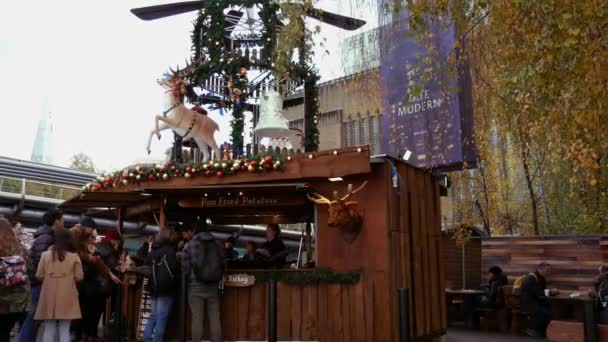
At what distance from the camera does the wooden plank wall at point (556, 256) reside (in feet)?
46.3

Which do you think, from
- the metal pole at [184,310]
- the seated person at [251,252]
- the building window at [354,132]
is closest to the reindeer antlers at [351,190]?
the metal pole at [184,310]

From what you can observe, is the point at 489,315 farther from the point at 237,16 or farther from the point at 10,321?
the point at 10,321

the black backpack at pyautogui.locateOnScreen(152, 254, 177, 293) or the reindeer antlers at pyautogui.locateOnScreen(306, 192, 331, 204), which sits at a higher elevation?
the reindeer antlers at pyautogui.locateOnScreen(306, 192, 331, 204)

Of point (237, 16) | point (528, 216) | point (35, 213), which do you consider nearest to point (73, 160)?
point (35, 213)

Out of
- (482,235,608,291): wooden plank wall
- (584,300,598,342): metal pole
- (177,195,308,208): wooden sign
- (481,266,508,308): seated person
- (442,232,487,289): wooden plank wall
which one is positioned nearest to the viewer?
(584,300,598,342): metal pole

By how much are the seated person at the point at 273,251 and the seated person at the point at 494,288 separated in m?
5.21

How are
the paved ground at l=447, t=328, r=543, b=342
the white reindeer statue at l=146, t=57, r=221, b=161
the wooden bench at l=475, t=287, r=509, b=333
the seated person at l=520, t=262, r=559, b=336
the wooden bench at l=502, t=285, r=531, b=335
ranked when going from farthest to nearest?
the wooden bench at l=475, t=287, r=509, b=333 → the wooden bench at l=502, t=285, r=531, b=335 → the seated person at l=520, t=262, r=559, b=336 → the paved ground at l=447, t=328, r=543, b=342 → the white reindeer statue at l=146, t=57, r=221, b=161

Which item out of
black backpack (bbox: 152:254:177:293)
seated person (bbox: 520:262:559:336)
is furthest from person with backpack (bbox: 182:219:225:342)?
seated person (bbox: 520:262:559:336)

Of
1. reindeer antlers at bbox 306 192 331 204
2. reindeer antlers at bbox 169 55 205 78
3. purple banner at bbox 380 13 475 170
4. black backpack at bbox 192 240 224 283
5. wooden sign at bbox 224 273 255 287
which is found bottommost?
wooden sign at bbox 224 273 255 287

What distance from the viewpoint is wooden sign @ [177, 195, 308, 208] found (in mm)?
11445

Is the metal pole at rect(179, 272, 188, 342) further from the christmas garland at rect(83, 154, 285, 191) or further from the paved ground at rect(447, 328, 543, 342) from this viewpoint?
the paved ground at rect(447, 328, 543, 342)

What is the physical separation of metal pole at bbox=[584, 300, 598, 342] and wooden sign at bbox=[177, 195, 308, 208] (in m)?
5.44

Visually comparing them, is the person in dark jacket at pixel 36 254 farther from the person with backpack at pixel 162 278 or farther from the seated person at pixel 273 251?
the seated person at pixel 273 251

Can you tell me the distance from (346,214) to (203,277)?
2.42 m
